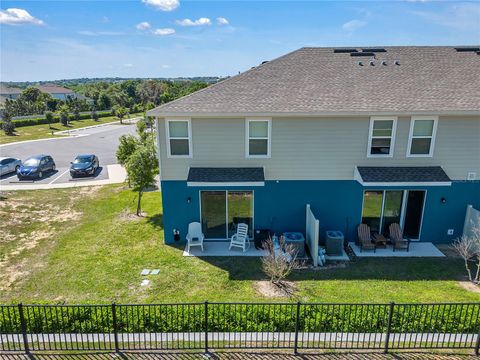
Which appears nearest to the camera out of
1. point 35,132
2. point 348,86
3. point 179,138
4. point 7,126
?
point 179,138

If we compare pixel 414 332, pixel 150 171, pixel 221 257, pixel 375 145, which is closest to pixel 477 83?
pixel 375 145

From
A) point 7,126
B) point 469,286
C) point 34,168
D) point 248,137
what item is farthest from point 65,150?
Answer: point 469,286

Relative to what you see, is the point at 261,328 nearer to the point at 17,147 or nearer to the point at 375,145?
the point at 375,145

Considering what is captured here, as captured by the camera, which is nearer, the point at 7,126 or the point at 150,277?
the point at 150,277

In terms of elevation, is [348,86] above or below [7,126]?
above

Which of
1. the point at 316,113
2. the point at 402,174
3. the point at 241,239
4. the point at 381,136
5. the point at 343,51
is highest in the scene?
the point at 343,51

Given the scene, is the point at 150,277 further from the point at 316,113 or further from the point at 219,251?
the point at 316,113


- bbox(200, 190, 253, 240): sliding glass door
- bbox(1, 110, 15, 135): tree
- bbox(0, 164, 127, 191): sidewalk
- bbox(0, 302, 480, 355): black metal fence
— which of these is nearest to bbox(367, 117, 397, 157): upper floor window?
bbox(200, 190, 253, 240): sliding glass door
